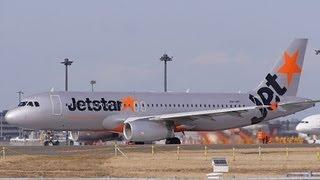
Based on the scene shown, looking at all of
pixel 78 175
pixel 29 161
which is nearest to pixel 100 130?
pixel 29 161

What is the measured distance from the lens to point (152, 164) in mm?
45469

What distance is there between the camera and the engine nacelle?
7050cm

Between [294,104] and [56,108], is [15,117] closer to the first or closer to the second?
[56,108]

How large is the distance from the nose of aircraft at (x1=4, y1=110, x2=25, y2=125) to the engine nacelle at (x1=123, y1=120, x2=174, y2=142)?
7.44 meters

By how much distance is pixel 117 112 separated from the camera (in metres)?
72.5

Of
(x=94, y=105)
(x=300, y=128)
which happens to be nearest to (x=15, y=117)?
Result: (x=94, y=105)

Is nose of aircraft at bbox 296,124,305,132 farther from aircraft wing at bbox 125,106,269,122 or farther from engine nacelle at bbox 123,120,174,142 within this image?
engine nacelle at bbox 123,120,174,142

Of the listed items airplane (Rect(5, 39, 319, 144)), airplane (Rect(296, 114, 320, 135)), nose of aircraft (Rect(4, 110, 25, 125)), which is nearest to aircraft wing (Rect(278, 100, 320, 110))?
airplane (Rect(5, 39, 319, 144))

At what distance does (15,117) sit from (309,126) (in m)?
34.1

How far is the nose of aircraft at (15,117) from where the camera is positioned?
71.2 m

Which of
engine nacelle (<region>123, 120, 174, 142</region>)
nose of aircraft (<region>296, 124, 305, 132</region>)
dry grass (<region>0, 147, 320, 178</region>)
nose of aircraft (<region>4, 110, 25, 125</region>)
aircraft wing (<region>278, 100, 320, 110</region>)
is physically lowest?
dry grass (<region>0, 147, 320, 178</region>)

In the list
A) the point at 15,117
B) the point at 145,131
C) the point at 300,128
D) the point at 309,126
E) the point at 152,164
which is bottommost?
the point at 152,164

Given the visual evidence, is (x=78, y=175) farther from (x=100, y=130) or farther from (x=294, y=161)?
(x=100, y=130)

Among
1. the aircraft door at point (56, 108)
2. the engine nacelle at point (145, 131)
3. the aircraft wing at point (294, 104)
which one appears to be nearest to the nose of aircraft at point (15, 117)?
the aircraft door at point (56, 108)
